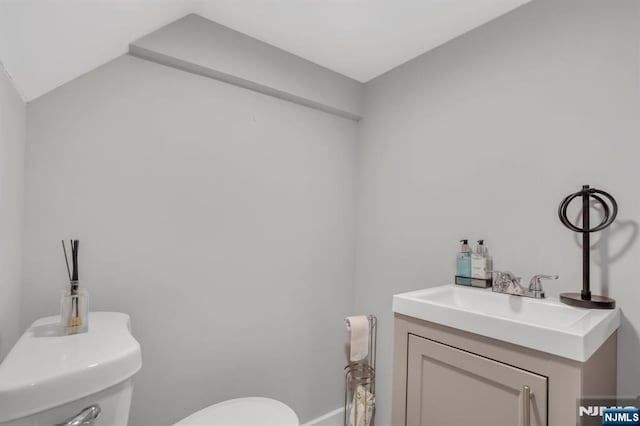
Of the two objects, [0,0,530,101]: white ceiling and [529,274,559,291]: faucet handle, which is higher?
[0,0,530,101]: white ceiling

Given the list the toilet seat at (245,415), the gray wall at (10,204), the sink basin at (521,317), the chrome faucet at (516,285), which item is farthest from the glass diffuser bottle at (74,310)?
the chrome faucet at (516,285)

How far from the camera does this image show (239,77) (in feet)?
5.29

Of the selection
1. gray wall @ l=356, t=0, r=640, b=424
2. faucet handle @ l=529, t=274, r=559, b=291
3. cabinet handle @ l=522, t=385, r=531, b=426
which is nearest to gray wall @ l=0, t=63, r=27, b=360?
cabinet handle @ l=522, t=385, r=531, b=426

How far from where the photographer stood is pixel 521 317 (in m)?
1.26

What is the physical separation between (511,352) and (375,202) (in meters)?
1.23

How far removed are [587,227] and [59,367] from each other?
5.52 feet

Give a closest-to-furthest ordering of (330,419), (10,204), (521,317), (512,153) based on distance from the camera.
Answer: (10,204), (521,317), (512,153), (330,419)

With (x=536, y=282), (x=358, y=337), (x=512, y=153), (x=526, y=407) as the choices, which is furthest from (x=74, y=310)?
(x=512, y=153)

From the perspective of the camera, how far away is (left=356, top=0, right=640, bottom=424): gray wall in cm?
113

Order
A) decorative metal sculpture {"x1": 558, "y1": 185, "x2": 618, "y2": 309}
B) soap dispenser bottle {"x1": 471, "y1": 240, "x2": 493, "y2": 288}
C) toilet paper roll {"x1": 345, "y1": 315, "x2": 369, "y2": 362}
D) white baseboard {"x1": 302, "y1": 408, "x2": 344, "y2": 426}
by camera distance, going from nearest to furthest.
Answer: decorative metal sculpture {"x1": 558, "y1": 185, "x2": 618, "y2": 309} < soap dispenser bottle {"x1": 471, "y1": 240, "x2": 493, "y2": 288} < toilet paper roll {"x1": 345, "y1": 315, "x2": 369, "y2": 362} < white baseboard {"x1": 302, "y1": 408, "x2": 344, "y2": 426}

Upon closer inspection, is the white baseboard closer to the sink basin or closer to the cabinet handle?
the sink basin

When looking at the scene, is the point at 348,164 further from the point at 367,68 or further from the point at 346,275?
the point at 346,275

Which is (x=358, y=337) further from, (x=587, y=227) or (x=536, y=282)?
(x=587, y=227)

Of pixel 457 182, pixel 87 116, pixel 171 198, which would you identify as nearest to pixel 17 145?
pixel 87 116
